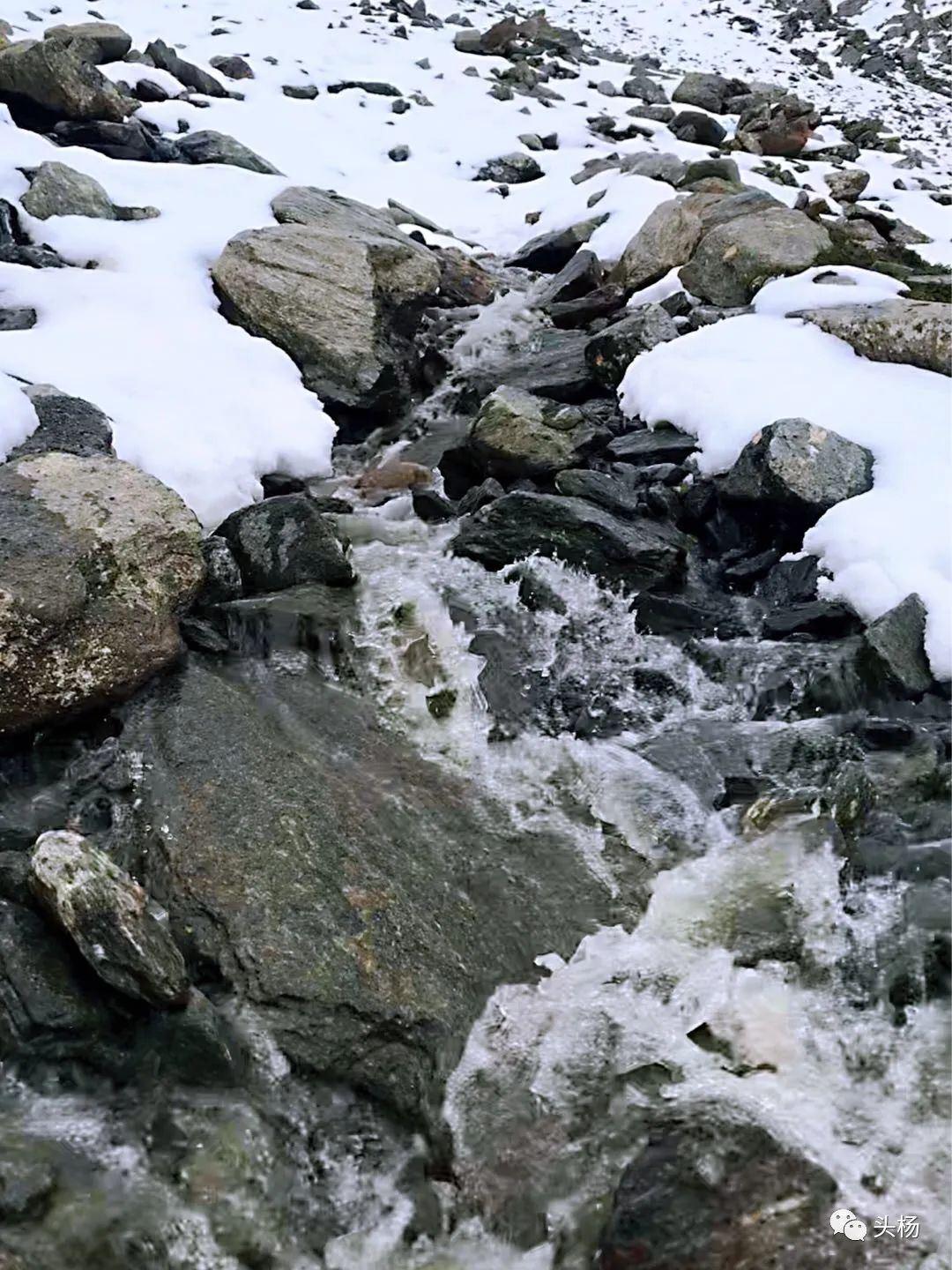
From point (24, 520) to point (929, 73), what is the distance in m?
27.2

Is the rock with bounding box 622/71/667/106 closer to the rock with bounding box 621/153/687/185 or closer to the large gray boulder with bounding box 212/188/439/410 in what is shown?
the rock with bounding box 621/153/687/185

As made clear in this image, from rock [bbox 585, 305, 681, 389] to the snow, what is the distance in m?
0.18

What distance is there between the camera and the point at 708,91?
19453 millimetres

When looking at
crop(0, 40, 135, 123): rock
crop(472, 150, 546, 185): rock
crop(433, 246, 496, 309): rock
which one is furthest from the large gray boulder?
crop(472, 150, 546, 185): rock

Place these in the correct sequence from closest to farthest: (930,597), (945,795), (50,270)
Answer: (945,795) < (930,597) < (50,270)

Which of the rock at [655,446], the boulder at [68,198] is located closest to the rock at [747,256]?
the rock at [655,446]

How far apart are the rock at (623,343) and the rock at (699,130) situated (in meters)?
10.2

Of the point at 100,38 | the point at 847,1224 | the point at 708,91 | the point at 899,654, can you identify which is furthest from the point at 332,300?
the point at 708,91

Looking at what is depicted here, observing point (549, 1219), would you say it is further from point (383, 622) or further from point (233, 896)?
point (383, 622)

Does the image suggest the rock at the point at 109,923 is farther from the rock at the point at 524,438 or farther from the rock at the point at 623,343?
the rock at the point at 623,343

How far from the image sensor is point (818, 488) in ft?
20.1

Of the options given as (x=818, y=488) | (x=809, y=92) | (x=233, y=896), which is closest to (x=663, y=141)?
(x=809, y=92)

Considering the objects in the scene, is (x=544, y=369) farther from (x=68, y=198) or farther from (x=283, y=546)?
(x=68, y=198)

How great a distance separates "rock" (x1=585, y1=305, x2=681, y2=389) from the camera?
27.5 ft
